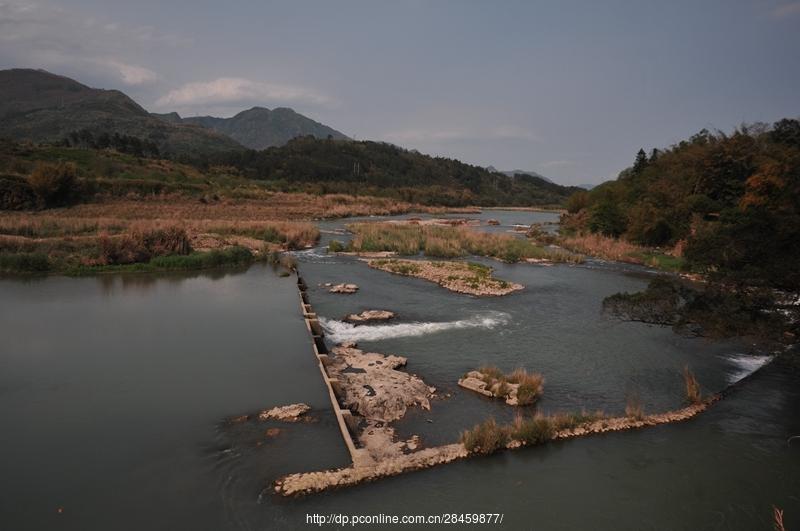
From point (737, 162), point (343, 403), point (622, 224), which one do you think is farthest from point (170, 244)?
point (737, 162)

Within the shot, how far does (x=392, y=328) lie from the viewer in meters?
19.7

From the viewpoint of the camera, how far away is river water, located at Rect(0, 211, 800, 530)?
30.1 ft

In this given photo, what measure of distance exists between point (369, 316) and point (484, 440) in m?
10.7

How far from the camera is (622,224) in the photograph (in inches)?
1924

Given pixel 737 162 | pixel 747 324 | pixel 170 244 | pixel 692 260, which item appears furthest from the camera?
pixel 737 162

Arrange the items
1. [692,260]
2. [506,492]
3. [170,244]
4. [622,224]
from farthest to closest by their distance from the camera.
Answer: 1. [622,224]
2. [170,244]
3. [692,260]
4. [506,492]

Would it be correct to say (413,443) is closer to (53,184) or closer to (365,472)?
(365,472)

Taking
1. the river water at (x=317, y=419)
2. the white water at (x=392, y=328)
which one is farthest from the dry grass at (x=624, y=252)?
the white water at (x=392, y=328)

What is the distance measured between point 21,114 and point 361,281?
198 metres

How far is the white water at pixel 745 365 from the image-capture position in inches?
635

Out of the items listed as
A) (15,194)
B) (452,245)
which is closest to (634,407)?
(452,245)

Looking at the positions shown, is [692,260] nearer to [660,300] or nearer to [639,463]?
[660,300]

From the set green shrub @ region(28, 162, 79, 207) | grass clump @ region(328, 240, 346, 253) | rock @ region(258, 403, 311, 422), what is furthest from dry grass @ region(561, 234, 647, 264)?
green shrub @ region(28, 162, 79, 207)

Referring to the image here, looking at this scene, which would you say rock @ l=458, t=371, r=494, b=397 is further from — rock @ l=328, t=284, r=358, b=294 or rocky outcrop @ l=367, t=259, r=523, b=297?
rock @ l=328, t=284, r=358, b=294
